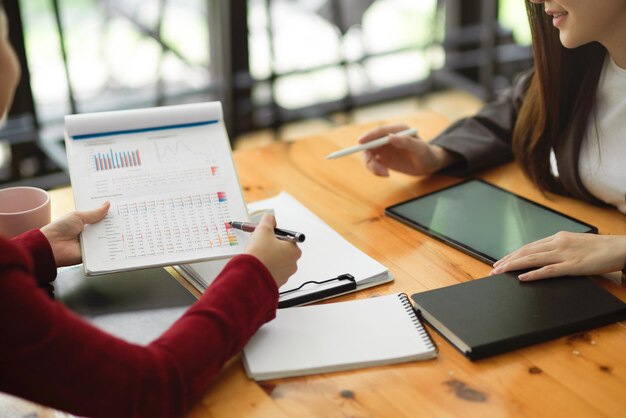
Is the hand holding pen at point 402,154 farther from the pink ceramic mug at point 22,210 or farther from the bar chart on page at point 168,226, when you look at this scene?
the pink ceramic mug at point 22,210

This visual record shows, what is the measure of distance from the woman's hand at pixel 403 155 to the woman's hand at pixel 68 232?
1.83ft

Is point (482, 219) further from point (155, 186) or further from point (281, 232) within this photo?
point (155, 186)

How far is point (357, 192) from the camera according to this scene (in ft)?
5.07

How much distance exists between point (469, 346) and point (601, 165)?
624mm

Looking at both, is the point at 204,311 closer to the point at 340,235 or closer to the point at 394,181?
the point at 340,235

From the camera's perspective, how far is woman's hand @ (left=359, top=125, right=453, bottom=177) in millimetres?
1556

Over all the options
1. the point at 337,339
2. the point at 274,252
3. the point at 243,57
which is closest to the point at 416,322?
the point at 337,339

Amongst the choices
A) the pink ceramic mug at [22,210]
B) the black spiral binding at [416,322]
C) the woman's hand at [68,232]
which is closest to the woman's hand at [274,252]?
the black spiral binding at [416,322]

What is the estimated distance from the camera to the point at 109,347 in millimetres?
919

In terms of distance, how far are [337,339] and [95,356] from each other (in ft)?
1.06

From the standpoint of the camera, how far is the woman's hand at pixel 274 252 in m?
1.10

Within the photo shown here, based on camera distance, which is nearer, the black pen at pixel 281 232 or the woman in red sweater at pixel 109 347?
the woman in red sweater at pixel 109 347

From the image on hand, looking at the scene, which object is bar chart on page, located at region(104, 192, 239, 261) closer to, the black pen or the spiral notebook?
the black pen

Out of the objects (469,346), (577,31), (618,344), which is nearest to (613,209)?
(577,31)
